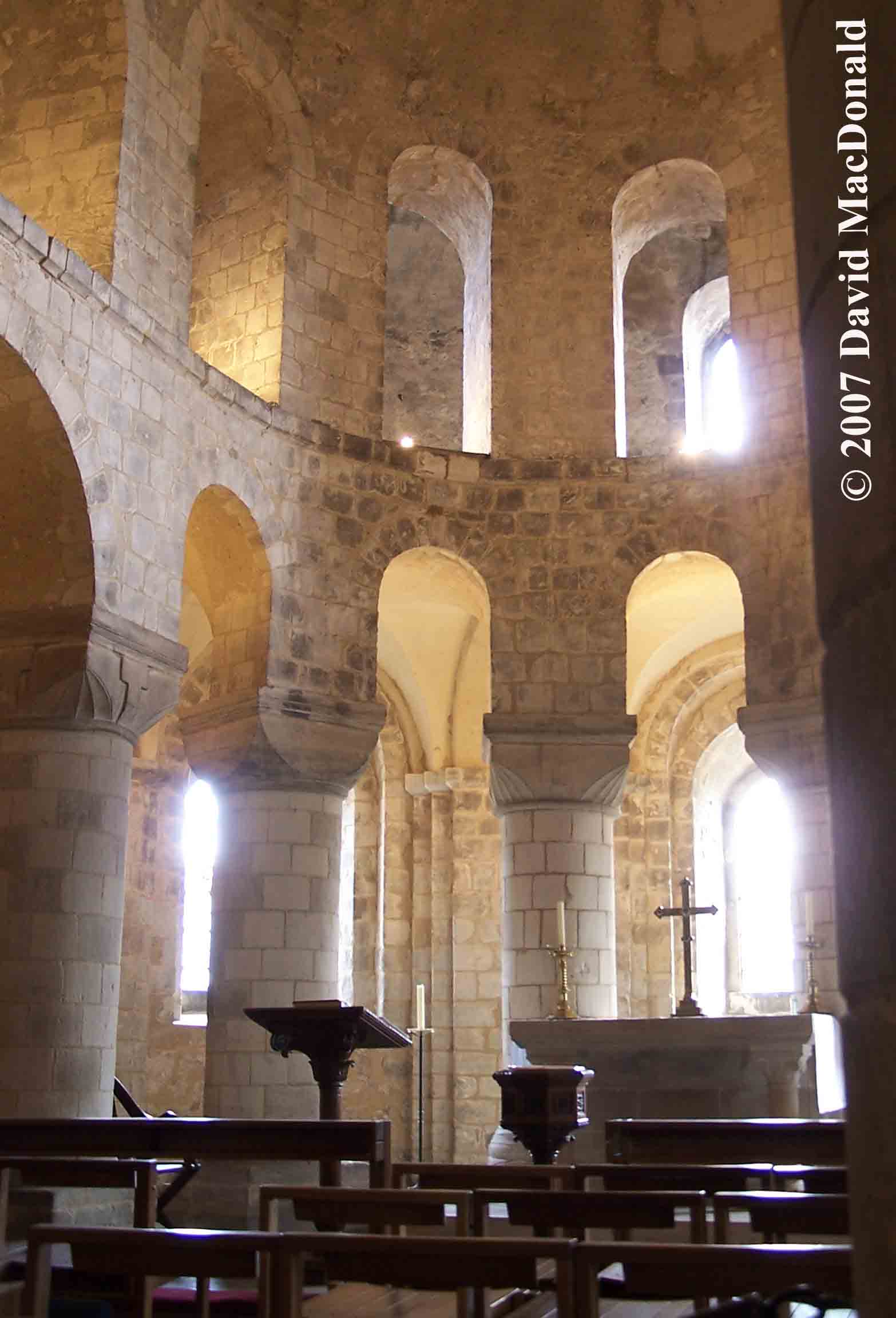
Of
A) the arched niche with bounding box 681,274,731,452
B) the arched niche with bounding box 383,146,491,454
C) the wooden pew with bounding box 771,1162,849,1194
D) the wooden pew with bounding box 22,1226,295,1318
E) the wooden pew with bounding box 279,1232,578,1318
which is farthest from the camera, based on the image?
the arched niche with bounding box 383,146,491,454

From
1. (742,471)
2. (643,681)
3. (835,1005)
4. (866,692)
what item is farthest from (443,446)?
(866,692)

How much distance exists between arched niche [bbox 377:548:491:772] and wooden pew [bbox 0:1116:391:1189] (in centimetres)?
952

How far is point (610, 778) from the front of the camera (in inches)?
487

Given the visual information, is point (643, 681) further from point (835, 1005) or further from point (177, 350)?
point (177, 350)

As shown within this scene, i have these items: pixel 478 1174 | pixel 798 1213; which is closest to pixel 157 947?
pixel 478 1174

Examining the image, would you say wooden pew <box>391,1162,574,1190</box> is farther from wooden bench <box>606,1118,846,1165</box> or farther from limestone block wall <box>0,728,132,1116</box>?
limestone block wall <box>0,728,132,1116</box>

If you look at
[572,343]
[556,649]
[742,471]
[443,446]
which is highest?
[443,446]

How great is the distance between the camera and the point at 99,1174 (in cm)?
511

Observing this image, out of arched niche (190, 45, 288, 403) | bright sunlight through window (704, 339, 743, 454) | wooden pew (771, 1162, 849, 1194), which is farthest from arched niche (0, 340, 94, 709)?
bright sunlight through window (704, 339, 743, 454)

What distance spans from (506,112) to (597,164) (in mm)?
969

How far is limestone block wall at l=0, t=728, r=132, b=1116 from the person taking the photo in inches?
359

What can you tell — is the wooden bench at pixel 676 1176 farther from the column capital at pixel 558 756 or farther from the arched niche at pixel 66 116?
the arched niche at pixel 66 116

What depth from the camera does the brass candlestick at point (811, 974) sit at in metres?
10.5

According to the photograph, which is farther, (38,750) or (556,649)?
(556,649)
